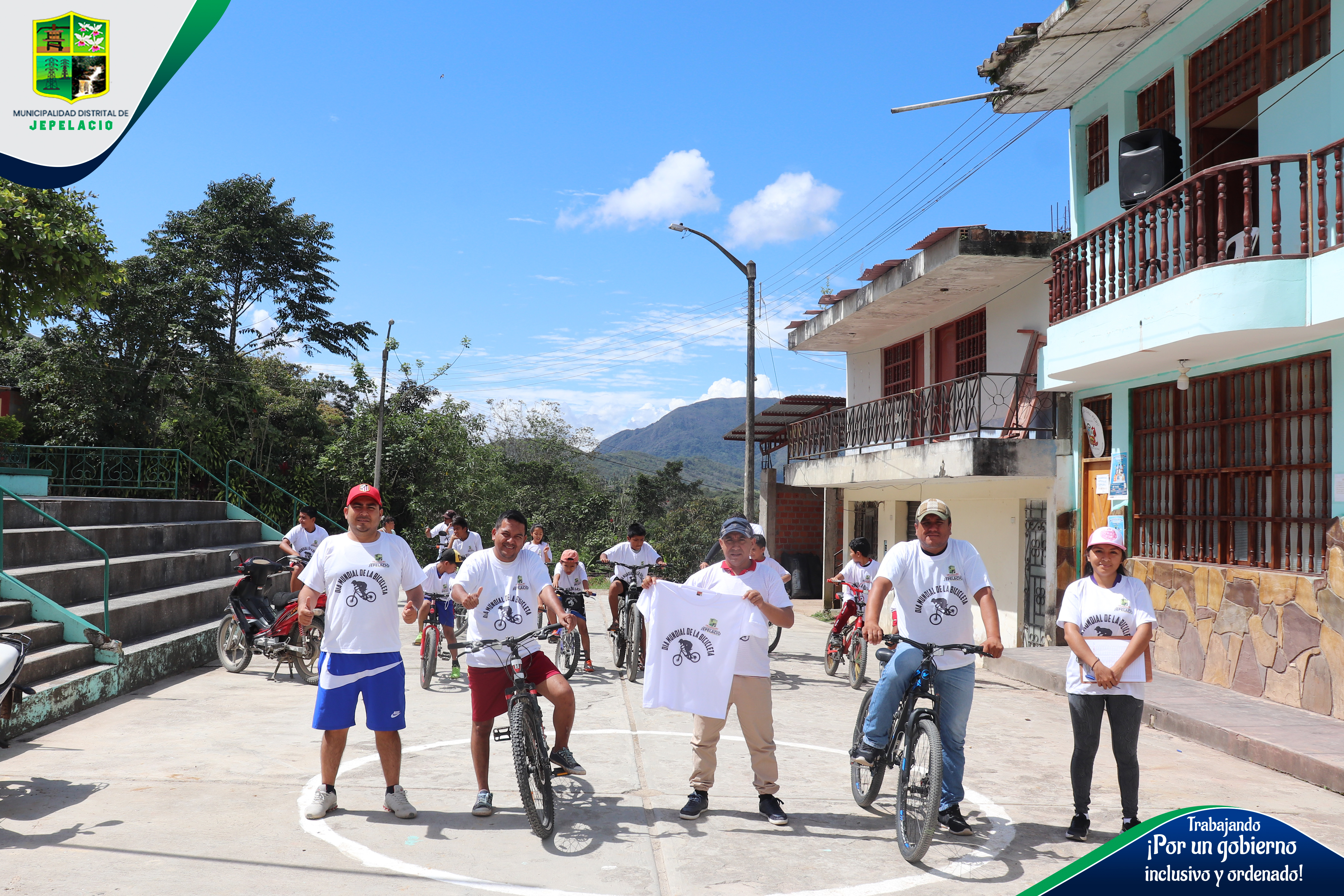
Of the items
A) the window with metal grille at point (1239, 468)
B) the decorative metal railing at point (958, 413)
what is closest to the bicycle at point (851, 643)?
the window with metal grille at point (1239, 468)

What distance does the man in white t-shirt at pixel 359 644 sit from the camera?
5.56 m

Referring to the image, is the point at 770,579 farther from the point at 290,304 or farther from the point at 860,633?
the point at 290,304

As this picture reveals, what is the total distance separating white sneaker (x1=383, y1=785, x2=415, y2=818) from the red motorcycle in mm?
5327

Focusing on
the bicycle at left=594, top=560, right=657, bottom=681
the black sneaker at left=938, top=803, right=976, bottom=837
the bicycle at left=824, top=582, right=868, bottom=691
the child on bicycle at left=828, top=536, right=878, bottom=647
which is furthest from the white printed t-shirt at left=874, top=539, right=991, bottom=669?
the child on bicycle at left=828, top=536, right=878, bottom=647

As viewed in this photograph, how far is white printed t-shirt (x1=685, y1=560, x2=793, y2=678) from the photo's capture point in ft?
18.9

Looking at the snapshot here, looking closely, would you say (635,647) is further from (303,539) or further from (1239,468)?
(1239,468)

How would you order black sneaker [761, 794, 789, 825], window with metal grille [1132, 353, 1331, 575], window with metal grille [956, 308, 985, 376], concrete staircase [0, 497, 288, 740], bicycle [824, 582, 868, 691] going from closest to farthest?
black sneaker [761, 794, 789, 825] → concrete staircase [0, 497, 288, 740] → window with metal grille [1132, 353, 1331, 575] → bicycle [824, 582, 868, 691] → window with metal grille [956, 308, 985, 376]

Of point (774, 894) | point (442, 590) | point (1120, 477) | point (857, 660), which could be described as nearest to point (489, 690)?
point (774, 894)

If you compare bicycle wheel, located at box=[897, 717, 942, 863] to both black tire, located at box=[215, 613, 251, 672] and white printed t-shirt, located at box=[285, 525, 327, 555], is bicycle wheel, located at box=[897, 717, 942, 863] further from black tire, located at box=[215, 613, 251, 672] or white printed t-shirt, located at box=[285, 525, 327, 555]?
white printed t-shirt, located at box=[285, 525, 327, 555]

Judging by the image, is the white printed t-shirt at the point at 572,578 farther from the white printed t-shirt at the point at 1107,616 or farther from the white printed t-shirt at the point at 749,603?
the white printed t-shirt at the point at 1107,616

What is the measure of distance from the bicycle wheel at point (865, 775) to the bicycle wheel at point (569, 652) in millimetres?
5359

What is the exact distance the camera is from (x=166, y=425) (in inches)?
1032

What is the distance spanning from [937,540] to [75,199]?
1226 centimetres

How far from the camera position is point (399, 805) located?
5586 mm
